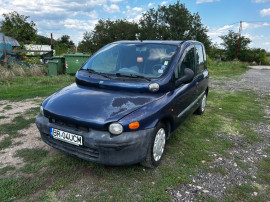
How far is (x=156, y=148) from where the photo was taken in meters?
2.74

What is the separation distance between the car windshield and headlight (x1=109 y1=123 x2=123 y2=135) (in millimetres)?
1033

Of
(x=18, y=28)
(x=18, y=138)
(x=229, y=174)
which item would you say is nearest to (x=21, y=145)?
(x=18, y=138)

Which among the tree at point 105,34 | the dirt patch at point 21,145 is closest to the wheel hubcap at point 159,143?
A: the dirt patch at point 21,145

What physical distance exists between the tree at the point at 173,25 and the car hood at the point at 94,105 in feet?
106

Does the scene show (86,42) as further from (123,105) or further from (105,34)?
(123,105)

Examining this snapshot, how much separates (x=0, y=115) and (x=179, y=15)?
37.2 meters

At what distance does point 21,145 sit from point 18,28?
55.1 m

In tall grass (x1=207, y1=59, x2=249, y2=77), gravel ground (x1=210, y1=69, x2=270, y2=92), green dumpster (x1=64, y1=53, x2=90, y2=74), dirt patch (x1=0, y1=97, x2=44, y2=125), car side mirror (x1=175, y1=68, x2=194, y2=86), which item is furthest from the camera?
tall grass (x1=207, y1=59, x2=249, y2=77)

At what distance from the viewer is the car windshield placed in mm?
3119

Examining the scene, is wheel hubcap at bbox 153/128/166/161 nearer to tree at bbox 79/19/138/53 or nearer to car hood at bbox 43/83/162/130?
car hood at bbox 43/83/162/130

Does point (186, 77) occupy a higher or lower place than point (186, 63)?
lower

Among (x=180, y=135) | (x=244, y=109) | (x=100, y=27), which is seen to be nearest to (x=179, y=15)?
(x=100, y=27)

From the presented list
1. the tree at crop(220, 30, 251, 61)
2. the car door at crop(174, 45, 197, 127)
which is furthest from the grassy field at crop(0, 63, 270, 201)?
the tree at crop(220, 30, 251, 61)

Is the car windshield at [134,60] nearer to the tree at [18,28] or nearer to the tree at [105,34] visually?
the tree at [105,34]
